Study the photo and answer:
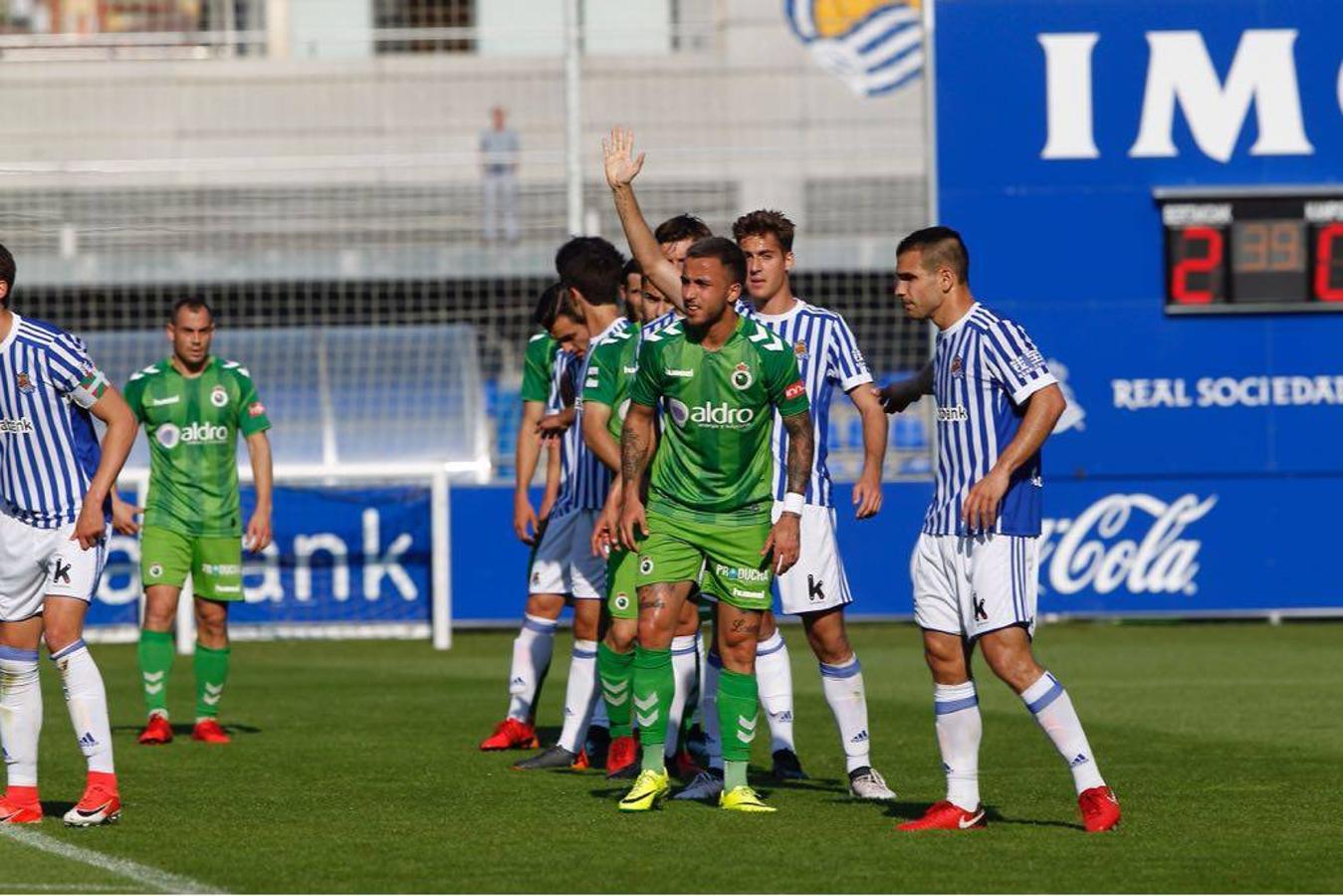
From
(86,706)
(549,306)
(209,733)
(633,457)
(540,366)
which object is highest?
(549,306)

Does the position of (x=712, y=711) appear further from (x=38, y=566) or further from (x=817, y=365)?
(x=38, y=566)

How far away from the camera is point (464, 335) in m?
20.9

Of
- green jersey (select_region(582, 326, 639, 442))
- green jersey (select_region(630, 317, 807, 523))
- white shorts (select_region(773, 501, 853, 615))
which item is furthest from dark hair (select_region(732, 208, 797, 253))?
white shorts (select_region(773, 501, 853, 615))

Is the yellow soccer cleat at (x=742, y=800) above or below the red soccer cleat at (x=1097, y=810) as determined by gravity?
below

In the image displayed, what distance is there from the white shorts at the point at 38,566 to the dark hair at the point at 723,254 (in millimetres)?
2344

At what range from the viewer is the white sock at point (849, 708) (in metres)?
9.28

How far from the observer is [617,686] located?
9.94 metres

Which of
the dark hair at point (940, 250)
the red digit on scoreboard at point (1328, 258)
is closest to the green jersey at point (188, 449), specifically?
the dark hair at point (940, 250)

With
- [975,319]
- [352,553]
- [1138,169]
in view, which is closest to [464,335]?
[352,553]

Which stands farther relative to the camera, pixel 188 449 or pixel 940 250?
pixel 188 449

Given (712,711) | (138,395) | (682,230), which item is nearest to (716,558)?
(712,711)

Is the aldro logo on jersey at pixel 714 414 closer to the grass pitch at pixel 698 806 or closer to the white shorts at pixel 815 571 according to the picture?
the white shorts at pixel 815 571

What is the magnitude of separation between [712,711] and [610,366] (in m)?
1.52

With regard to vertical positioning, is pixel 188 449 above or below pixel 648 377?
below
